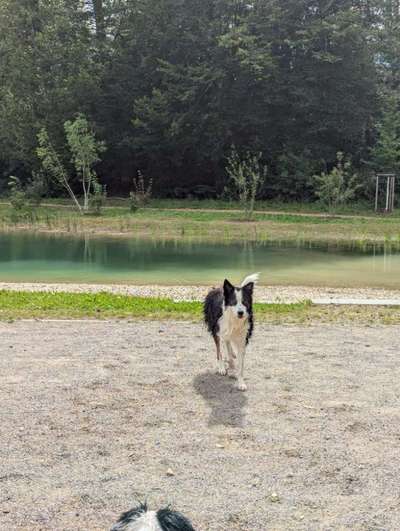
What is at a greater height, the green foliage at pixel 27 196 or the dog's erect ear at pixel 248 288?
the green foliage at pixel 27 196

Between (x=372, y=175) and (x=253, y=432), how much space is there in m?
33.4

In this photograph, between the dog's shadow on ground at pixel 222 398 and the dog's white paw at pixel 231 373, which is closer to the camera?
the dog's shadow on ground at pixel 222 398

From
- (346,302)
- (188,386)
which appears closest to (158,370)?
(188,386)

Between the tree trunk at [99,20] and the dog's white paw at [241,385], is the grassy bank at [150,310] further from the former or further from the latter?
the tree trunk at [99,20]

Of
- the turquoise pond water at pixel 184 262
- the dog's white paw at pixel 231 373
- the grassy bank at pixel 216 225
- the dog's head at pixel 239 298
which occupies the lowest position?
the turquoise pond water at pixel 184 262

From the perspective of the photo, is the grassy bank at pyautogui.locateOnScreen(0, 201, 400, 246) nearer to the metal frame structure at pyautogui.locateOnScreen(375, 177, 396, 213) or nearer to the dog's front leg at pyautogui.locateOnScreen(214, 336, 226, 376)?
the metal frame structure at pyautogui.locateOnScreen(375, 177, 396, 213)

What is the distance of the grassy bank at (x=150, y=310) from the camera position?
34.0ft

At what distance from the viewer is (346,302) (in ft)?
39.0

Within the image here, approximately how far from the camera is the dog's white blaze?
217 cm

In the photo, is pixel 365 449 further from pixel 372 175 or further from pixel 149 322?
pixel 372 175

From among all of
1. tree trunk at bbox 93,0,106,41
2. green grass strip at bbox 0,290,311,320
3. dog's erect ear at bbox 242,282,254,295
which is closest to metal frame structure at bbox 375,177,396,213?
tree trunk at bbox 93,0,106,41

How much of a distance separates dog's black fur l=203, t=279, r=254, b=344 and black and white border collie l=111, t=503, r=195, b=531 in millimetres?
3947

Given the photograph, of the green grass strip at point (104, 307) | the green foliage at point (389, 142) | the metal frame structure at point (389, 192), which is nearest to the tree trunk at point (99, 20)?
the green foliage at point (389, 142)

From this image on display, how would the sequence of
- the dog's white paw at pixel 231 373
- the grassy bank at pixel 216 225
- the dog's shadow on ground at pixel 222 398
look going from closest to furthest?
the dog's shadow on ground at pixel 222 398
the dog's white paw at pixel 231 373
the grassy bank at pixel 216 225
